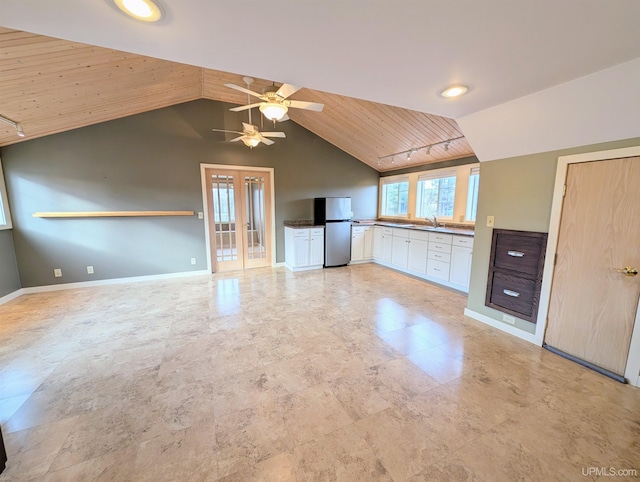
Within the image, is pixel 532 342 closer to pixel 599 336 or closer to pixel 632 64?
pixel 599 336

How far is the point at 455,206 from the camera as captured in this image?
4.73 meters

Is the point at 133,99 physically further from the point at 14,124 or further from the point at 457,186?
the point at 457,186

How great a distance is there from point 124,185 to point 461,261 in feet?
18.9

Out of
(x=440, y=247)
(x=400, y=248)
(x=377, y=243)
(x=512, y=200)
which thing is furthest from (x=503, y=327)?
(x=377, y=243)

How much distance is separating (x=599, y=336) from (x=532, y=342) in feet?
1.73

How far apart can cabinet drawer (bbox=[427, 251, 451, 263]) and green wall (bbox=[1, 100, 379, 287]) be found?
10.6ft

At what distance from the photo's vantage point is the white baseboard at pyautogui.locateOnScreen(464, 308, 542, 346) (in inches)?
103

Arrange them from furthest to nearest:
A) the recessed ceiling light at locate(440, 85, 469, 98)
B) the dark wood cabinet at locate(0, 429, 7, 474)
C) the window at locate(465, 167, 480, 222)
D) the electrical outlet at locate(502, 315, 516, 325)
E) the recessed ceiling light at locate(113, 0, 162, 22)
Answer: the window at locate(465, 167, 480, 222)
the electrical outlet at locate(502, 315, 516, 325)
the recessed ceiling light at locate(440, 85, 469, 98)
the dark wood cabinet at locate(0, 429, 7, 474)
the recessed ceiling light at locate(113, 0, 162, 22)

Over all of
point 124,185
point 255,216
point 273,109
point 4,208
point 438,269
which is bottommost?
point 438,269

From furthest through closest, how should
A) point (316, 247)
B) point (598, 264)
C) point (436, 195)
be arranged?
point (316, 247)
point (436, 195)
point (598, 264)

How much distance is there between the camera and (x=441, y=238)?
4.29 m

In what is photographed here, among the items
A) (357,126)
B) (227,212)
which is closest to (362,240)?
(357,126)

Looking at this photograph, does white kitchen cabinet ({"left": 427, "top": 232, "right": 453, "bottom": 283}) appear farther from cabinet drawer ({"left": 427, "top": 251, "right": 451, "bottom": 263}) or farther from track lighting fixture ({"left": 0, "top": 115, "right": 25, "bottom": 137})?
track lighting fixture ({"left": 0, "top": 115, "right": 25, "bottom": 137})

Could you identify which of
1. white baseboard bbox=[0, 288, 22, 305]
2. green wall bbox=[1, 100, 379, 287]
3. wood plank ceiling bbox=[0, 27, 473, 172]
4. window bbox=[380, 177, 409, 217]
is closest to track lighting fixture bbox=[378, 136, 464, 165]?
wood plank ceiling bbox=[0, 27, 473, 172]
